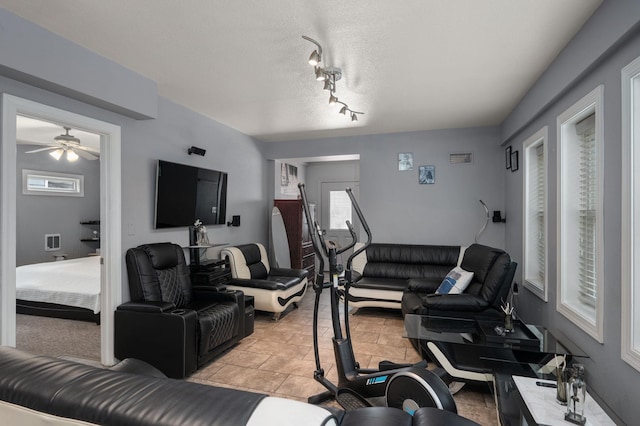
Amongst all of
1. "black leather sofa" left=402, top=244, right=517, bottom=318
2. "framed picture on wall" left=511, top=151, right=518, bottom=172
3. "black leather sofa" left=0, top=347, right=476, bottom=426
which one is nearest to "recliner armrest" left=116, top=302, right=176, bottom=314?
"black leather sofa" left=0, top=347, right=476, bottom=426

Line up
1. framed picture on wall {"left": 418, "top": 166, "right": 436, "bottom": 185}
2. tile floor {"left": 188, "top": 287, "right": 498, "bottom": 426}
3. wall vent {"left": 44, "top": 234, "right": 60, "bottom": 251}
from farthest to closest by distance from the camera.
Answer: wall vent {"left": 44, "top": 234, "right": 60, "bottom": 251}, framed picture on wall {"left": 418, "top": 166, "right": 436, "bottom": 185}, tile floor {"left": 188, "top": 287, "right": 498, "bottom": 426}

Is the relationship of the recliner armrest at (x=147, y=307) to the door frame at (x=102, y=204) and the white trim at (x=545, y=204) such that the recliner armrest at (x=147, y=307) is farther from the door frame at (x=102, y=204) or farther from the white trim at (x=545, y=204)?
the white trim at (x=545, y=204)

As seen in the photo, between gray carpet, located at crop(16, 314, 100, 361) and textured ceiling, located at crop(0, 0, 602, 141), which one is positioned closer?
textured ceiling, located at crop(0, 0, 602, 141)

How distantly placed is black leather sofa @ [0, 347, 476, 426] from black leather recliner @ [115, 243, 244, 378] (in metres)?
1.91

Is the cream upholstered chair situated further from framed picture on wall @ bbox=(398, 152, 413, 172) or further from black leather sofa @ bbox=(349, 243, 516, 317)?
framed picture on wall @ bbox=(398, 152, 413, 172)

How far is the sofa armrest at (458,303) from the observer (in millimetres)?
2973

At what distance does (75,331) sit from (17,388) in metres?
3.80

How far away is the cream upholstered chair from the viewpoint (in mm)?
4074

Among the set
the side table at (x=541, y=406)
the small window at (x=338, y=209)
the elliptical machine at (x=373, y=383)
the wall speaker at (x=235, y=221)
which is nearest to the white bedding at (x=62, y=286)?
the wall speaker at (x=235, y=221)

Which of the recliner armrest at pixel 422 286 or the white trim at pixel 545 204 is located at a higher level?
the white trim at pixel 545 204

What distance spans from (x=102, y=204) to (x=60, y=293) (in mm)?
1992

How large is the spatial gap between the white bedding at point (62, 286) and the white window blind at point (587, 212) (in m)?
4.93

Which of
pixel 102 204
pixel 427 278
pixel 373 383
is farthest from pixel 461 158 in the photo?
pixel 102 204

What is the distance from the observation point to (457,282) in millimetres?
3477
